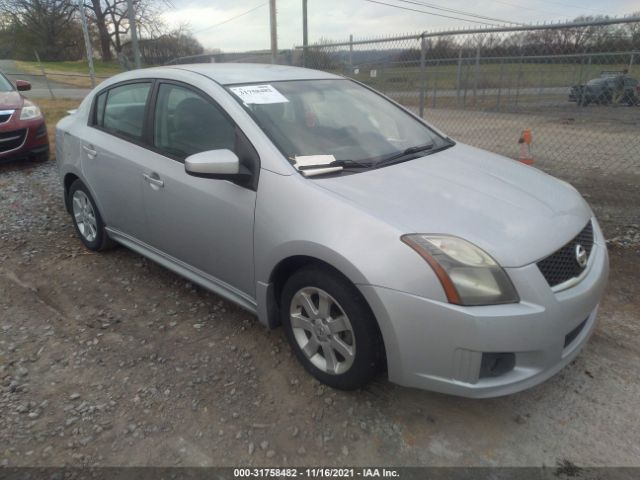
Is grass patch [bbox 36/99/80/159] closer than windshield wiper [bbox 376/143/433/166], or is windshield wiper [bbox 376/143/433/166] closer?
windshield wiper [bbox 376/143/433/166]

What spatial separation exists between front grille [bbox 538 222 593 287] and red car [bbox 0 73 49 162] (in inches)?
301

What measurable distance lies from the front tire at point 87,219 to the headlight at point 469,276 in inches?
119

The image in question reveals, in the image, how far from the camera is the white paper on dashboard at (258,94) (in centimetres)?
286

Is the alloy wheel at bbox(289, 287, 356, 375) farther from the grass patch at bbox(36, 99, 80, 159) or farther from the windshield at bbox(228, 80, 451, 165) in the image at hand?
the grass patch at bbox(36, 99, 80, 159)

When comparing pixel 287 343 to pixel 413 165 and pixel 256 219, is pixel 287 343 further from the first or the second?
pixel 413 165

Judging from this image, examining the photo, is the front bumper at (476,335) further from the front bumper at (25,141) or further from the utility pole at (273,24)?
the utility pole at (273,24)

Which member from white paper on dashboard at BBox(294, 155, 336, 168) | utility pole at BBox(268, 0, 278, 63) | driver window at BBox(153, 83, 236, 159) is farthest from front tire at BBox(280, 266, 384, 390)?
utility pole at BBox(268, 0, 278, 63)

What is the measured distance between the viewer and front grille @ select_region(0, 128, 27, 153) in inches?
276

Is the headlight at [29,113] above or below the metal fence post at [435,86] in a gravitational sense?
below

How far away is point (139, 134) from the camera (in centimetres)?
335

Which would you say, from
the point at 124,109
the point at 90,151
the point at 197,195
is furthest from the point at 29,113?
the point at 197,195

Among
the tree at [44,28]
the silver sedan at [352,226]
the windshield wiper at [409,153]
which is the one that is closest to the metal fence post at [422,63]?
the silver sedan at [352,226]

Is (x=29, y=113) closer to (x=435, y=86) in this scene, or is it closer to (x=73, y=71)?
(x=435, y=86)

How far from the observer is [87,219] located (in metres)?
4.25
